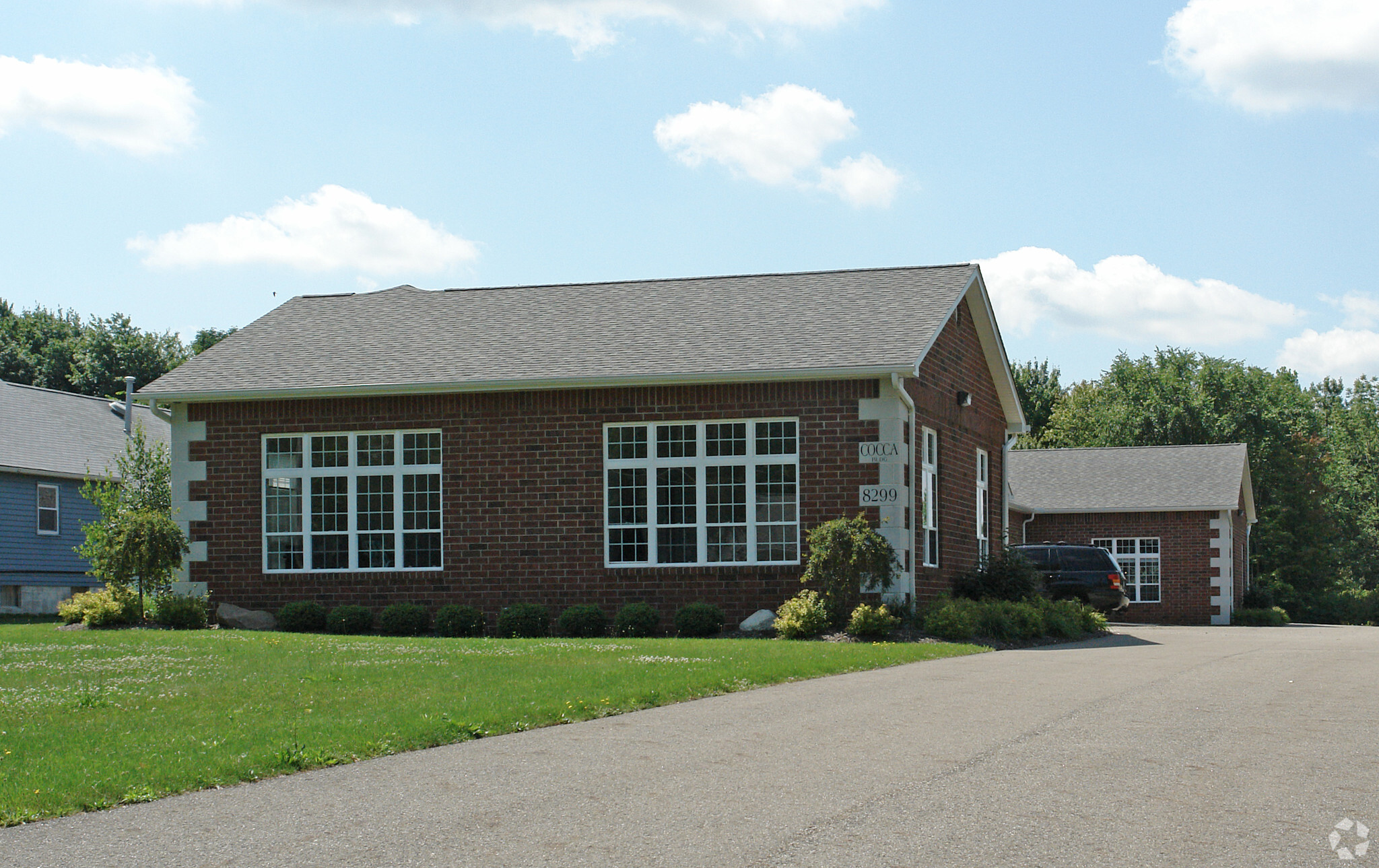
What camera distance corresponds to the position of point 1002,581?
80.8ft

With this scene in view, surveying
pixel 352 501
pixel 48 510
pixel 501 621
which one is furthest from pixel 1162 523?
A: pixel 48 510

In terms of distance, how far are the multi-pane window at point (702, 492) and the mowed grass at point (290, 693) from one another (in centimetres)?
318

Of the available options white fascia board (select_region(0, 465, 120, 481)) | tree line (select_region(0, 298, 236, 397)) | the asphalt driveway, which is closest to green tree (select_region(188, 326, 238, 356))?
tree line (select_region(0, 298, 236, 397))

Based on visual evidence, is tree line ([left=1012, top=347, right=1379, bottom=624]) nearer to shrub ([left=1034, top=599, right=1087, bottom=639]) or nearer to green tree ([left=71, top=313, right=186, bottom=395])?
shrub ([left=1034, top=599, right=1087, bottom=639])

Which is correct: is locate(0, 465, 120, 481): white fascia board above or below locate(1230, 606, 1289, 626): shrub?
above

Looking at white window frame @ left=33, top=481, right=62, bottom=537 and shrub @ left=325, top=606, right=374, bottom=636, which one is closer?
shrub @ left=325, top=606, right=374, bottom=636

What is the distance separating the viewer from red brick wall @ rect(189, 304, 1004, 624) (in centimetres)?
2175

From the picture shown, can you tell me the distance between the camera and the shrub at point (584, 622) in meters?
21.8

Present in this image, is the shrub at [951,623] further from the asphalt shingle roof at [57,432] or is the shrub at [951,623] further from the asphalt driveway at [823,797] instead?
the asphalt shingle roof at [57,432]

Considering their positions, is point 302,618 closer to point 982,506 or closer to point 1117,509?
point 982,506

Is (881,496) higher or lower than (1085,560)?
higher

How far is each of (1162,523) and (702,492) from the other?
20980 millimetres

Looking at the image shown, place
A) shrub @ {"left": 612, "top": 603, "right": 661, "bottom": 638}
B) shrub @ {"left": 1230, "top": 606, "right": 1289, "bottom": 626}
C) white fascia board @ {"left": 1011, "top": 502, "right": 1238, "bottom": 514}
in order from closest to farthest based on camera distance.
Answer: shrub @ {"left": 612, "top": 603, "right": 661, "bottom": 638}, white fascia board @ {"left": 1011, "top": 502, "right": 1238, "bottom": 514}, shrub @ {"left": 1230, "top": 606, "right": 1289, "bottom": 626}

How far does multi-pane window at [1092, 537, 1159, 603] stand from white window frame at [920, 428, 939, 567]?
16.4 meters
